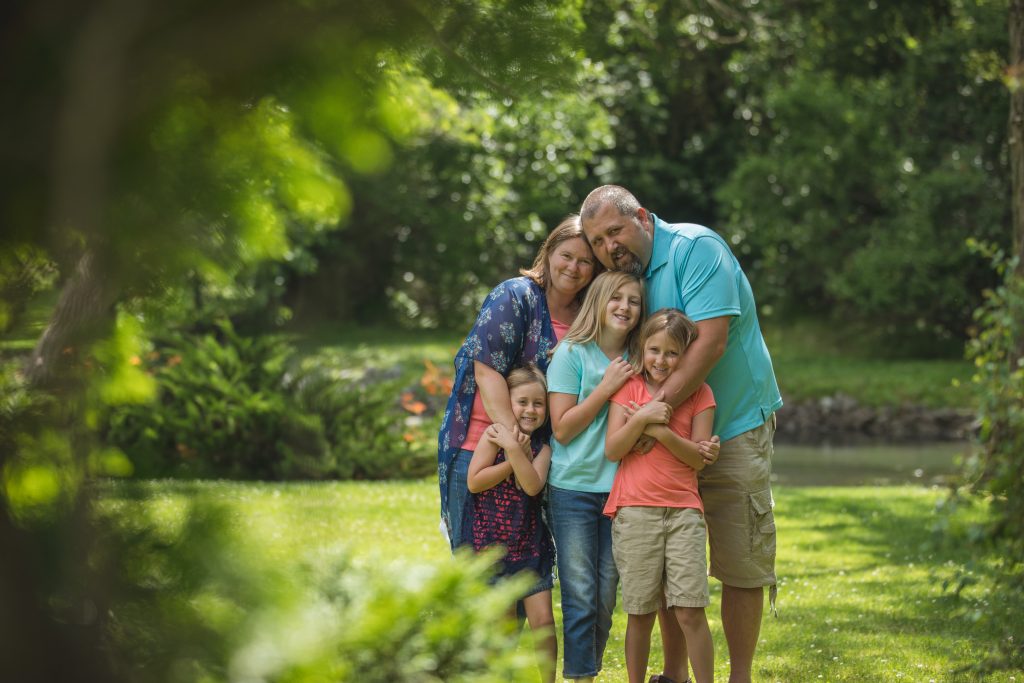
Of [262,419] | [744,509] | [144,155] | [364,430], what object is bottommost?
[364,430]

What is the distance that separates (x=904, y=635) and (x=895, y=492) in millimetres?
6179

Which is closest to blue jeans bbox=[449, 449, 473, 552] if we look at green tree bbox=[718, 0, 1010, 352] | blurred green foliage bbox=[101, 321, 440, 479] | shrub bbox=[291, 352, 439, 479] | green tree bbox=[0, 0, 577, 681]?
green tree bbox=[0, 0, 577, 681]

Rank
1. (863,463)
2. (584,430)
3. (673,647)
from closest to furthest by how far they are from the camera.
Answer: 1. (584,430)
2. (673,647)
3. (863,463)

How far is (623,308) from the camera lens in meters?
4.33

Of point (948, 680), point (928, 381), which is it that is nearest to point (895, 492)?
point (948, 680)

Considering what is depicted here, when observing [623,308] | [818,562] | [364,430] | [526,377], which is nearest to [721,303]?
[623,308]

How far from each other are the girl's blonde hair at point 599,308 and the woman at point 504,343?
0.13 metres

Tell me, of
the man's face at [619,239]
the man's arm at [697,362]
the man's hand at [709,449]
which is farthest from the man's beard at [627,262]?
the man's hand at [709,449]

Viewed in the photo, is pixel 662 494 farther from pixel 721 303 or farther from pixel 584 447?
pixel 721 303

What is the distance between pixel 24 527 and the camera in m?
1.61

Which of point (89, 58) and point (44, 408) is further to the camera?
point (44, 408)

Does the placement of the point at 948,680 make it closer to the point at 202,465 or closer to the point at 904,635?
the point at 904,635

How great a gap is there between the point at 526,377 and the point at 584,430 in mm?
308

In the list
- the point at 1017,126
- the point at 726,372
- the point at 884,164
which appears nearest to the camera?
the point at 726,372
